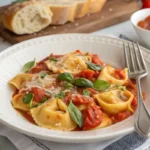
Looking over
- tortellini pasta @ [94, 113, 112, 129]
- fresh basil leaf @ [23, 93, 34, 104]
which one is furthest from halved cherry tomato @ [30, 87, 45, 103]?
tortellini pasta @ [94, 113, 112, 129]

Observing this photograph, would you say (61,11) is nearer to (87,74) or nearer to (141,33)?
(141,33)

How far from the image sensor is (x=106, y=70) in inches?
94.0

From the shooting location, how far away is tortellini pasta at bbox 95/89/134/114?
207 centimetres

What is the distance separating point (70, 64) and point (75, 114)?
54 centimetres

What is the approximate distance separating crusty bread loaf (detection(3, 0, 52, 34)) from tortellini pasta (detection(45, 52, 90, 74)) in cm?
99

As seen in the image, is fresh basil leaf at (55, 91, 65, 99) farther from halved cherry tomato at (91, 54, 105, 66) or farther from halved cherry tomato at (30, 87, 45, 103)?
halved cherry tomato at (91, 54, 105, 66)

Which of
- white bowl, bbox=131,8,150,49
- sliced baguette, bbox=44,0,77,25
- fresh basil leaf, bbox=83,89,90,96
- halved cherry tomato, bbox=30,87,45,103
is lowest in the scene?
white bowl, bbox=131,8,150,49

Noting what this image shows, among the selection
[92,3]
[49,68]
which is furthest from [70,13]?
[49,68]

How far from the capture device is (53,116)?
78.5 inches

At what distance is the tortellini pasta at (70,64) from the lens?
7.88 feet

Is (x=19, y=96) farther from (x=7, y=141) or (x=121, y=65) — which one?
(x=121, y=65)

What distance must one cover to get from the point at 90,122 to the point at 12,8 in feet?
5.82

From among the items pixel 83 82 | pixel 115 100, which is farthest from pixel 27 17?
pixel 115 100

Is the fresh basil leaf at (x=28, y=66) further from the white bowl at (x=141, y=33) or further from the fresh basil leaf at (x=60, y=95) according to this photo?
Answer: the white bowl at (x=141, y=33)
